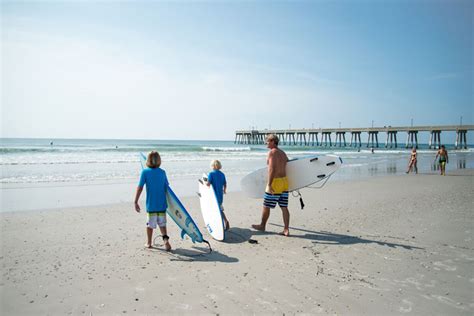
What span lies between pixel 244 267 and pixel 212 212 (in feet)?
5.11

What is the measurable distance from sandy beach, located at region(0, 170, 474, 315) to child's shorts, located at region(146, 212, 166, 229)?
0.38m

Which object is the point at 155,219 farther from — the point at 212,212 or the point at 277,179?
the point at 277,179

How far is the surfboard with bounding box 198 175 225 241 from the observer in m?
4.83

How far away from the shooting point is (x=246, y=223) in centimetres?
593

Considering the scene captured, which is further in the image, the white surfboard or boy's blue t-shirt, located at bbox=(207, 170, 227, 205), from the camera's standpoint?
the white surfboard

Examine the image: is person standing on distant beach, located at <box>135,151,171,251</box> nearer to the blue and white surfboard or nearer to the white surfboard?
the blue and white surfboard

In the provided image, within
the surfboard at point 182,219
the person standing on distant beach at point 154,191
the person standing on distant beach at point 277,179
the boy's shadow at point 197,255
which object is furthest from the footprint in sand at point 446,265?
the person standing on distant beach at point 154,191

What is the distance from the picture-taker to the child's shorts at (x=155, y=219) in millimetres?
4293

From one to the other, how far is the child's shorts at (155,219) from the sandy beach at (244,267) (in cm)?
38

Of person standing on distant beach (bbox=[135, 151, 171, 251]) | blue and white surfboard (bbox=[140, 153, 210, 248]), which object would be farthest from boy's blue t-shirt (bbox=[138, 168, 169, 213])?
blue and white surfboard (bbox=[140, 153, 210, 248])

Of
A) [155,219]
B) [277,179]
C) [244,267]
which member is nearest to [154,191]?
[155,219]

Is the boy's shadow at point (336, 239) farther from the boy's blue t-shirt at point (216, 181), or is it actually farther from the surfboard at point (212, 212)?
the boy's blue t-shirt at point (216, 181)

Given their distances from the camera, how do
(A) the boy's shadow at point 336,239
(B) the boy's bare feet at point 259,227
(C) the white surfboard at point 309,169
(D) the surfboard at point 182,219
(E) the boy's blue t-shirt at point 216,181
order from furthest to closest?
(C) the white surfboard at point 309,169
(B) the boy's bare feet at point 259,227
(E) the boy's blue t-shirt at point 216,181
(A) the boy's shadow at point 336,239
(D) the surfboard at point 182,219

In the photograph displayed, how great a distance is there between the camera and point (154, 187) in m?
4.22
